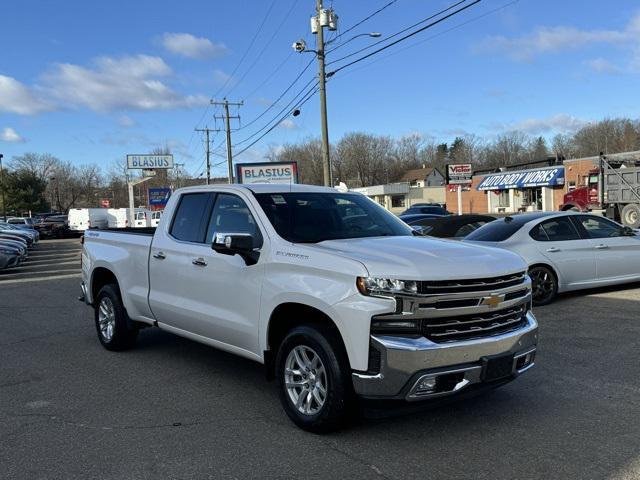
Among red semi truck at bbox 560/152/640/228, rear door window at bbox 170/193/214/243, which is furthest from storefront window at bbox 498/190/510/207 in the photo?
rear door window at bbox 170/193/214/243

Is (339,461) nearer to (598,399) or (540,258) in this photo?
(598,399)

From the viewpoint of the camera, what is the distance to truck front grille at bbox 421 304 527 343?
12.7 feet

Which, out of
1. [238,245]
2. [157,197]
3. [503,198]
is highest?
[157,197]

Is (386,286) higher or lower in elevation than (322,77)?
lower

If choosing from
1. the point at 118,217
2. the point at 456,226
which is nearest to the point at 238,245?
the point at 456,226

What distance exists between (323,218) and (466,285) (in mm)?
1647

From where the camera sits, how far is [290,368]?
445 centimetres

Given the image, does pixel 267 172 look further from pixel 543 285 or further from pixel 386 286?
pixel 386 286

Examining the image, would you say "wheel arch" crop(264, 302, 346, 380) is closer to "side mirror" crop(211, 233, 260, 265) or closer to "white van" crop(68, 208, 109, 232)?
"side mirror" crop(211, 233, 260, 265)

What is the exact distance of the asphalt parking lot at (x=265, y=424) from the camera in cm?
377

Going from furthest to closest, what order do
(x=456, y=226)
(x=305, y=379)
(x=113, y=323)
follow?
1. (x=456, y=226)
2. (x=113, y=323)
3. (x=305, y=379)

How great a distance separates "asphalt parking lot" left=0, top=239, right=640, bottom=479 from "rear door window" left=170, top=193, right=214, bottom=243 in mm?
1467

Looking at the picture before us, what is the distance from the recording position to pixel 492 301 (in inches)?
161

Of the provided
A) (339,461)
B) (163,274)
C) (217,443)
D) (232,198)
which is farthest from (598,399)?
(163,274)
